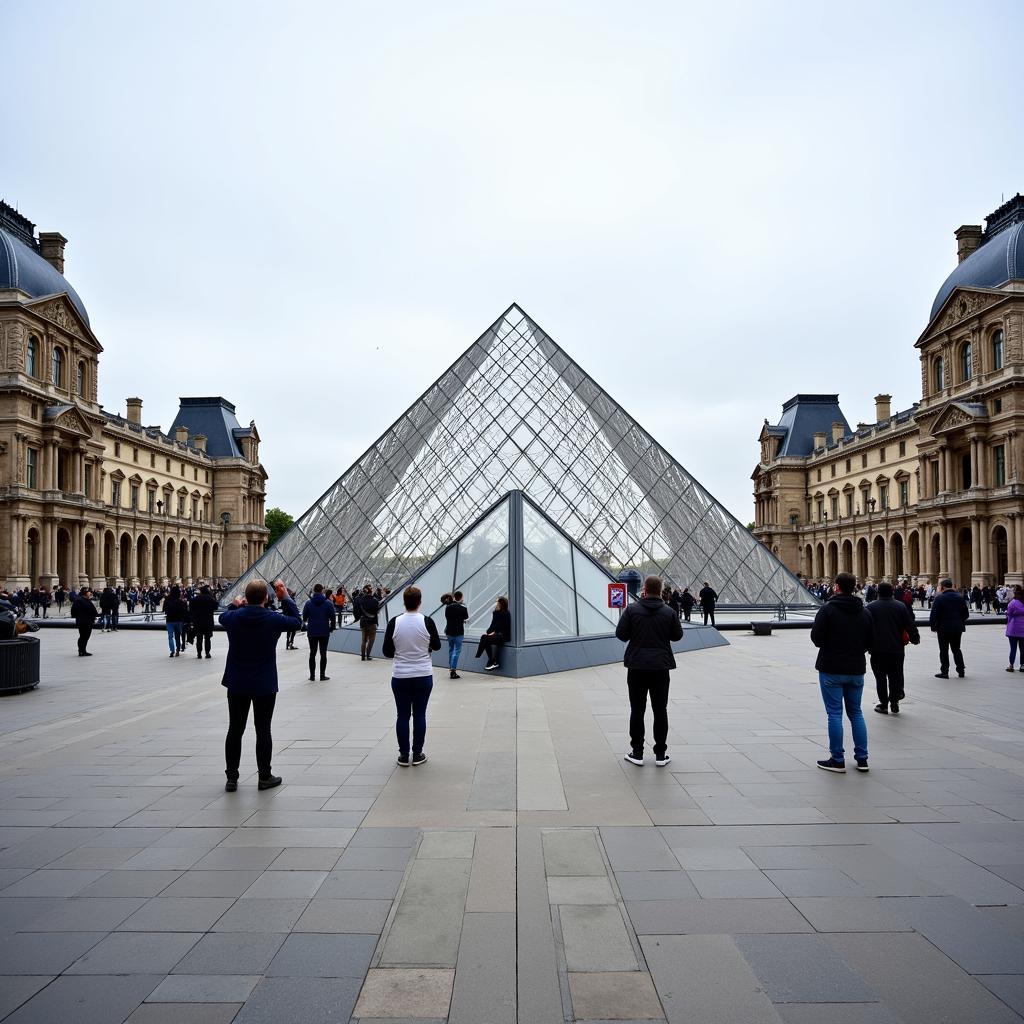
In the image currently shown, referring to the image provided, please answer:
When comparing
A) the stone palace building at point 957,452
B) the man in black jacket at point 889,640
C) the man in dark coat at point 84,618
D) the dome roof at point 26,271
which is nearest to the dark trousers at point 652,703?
the man in black jacket at point 889,640

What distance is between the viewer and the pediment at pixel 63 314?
45991 mm

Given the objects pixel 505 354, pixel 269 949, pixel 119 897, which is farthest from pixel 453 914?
pixel 505 354

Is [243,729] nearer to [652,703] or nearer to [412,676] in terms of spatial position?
[412,676]

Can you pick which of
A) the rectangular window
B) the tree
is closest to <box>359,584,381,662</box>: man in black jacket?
the rectangular window

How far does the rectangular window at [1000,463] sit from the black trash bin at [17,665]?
48.6 meters

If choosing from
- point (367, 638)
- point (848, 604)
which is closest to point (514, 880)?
point (848, 604)

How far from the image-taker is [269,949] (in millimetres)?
3043

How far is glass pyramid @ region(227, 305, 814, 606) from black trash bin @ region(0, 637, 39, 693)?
1149 centimetres

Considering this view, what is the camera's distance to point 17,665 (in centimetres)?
1011

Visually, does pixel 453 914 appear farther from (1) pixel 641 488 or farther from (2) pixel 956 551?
(2) pixel 956 551

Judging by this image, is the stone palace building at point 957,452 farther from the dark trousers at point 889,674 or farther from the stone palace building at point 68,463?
the stone palace building at point 68,463

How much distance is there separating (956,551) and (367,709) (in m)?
49.6

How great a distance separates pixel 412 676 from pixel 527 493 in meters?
15.5

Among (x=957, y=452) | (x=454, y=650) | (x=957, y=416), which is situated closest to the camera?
(x=454, y=650)
